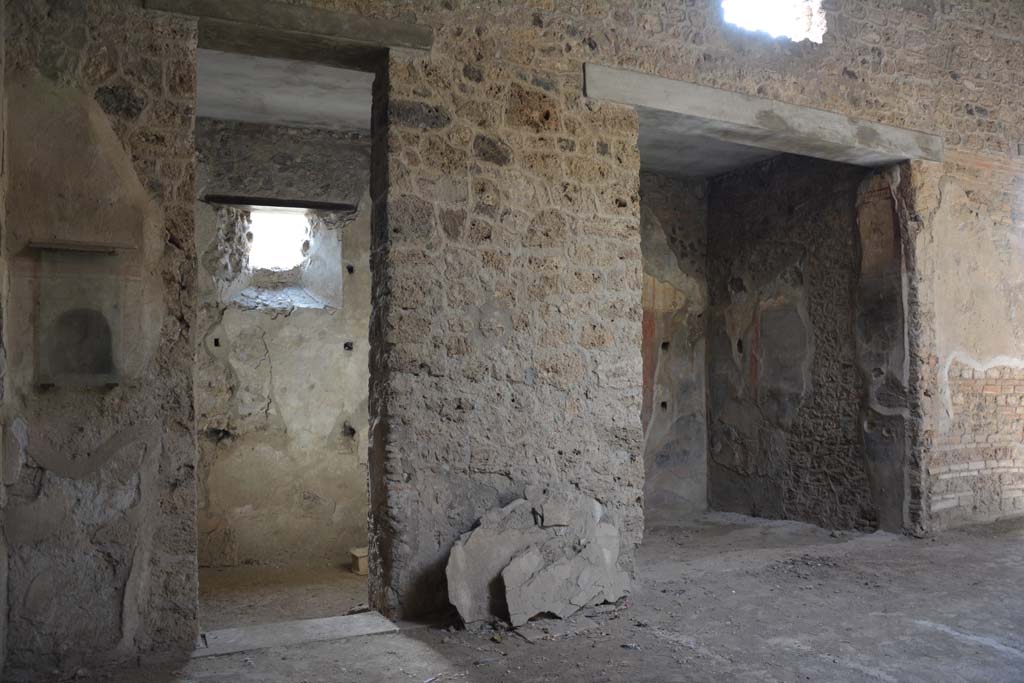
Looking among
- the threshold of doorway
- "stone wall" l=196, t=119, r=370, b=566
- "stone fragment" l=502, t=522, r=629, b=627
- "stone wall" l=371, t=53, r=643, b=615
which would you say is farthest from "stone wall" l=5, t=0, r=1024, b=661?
"stone wall" l=196, t=119, r=370, b=566

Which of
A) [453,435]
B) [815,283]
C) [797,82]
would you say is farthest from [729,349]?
[453,435]

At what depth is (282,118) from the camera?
19.9ft

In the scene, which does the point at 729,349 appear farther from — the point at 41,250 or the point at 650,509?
the point at 41,250

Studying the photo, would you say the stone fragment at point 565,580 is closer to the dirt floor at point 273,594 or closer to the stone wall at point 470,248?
the stone wall at point 470,248

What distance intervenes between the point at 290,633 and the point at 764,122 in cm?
384

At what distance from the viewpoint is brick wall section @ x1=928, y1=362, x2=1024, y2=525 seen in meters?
5.88

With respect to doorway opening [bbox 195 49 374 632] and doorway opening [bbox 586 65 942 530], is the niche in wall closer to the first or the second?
doorway opening [bbox 586 65 942 530]

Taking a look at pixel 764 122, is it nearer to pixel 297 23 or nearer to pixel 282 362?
pixel 297 23

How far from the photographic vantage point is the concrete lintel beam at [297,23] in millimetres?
3572

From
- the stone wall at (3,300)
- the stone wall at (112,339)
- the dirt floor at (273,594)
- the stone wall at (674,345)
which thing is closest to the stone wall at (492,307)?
the stone wall at (112,339)

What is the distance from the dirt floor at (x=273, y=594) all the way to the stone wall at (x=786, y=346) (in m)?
3.36

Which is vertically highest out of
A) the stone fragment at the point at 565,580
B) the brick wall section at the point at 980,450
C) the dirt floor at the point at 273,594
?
the brick wall section at the point at 980,450

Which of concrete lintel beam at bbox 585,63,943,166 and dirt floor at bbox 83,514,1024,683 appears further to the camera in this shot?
concrete lintel beam at bbox 585,63,943,166

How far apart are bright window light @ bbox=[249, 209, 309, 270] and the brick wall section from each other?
16.2 feet
